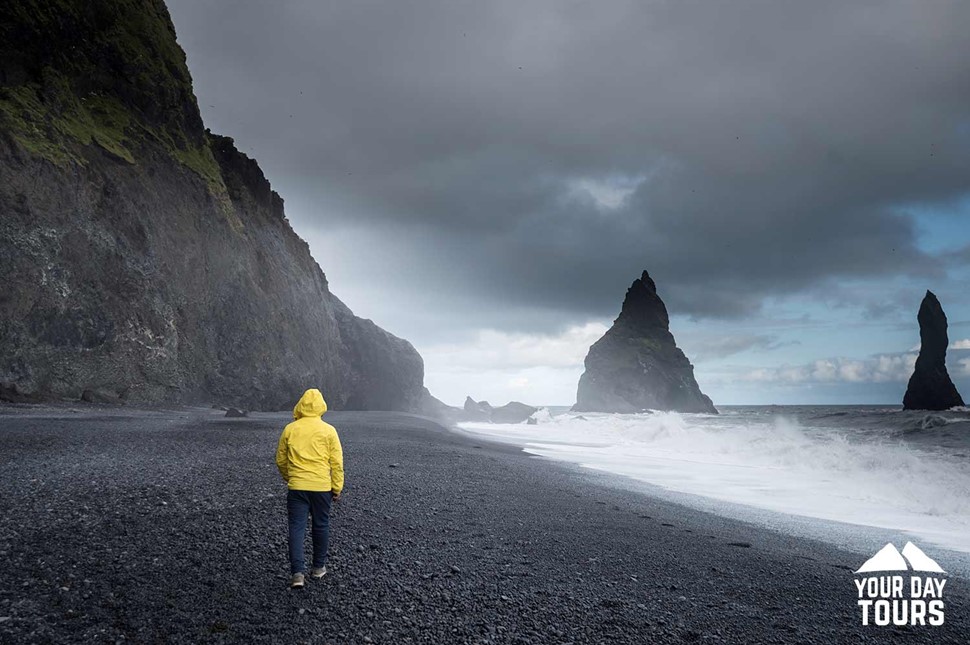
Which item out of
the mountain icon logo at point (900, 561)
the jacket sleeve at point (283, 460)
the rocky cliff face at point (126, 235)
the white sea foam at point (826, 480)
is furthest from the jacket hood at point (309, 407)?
the rocky cliff face at point (126, 235)


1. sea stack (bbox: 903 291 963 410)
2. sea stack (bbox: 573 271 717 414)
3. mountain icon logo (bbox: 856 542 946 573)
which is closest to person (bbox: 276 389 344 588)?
mountain icon logo (bbox: 856 542 946 573)

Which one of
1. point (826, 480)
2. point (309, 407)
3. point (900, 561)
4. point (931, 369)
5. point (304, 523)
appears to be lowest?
point (826, 480)

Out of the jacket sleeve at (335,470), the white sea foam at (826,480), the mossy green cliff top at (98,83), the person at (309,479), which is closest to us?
the person at (309,479)

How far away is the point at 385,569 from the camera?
6031mm

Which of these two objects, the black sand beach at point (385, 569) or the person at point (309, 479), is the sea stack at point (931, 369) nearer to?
the black sand beach at point (385, 569)

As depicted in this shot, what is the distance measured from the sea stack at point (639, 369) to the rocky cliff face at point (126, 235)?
257 feet

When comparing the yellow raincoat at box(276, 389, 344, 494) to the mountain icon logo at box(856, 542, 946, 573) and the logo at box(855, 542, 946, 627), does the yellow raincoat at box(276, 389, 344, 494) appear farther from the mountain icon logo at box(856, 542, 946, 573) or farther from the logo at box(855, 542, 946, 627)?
the mountain icon logo at box(856, 542, 946, 573)

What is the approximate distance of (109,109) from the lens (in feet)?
97.8

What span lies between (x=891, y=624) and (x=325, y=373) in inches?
1828

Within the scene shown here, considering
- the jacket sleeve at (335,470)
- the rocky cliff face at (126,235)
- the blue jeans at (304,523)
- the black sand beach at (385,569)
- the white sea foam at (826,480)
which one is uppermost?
the rocky cliff face at (126,235)

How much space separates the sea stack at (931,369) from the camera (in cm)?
8066

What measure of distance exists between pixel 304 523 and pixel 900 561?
948cm

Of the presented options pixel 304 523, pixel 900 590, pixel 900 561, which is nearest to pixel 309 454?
pixel 304 523

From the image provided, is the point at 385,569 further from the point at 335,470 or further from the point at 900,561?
the point at 900,561
